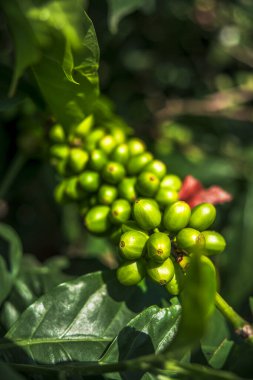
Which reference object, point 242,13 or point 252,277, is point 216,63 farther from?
point 252,277

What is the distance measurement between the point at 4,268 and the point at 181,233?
2.26ft

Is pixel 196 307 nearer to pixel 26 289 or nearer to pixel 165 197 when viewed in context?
pixel 165 197

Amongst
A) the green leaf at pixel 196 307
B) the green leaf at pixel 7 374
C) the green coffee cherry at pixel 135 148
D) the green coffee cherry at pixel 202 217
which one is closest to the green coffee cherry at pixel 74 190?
the green coffee cherry at pixel 135 148

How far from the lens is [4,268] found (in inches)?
71.7

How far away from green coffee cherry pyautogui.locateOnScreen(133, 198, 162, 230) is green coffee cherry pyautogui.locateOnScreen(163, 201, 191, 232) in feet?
0.10

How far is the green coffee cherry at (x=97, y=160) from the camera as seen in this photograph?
1.79m

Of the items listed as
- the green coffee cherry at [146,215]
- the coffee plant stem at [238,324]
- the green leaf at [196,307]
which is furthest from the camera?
the green coffee cherry at [146,215]

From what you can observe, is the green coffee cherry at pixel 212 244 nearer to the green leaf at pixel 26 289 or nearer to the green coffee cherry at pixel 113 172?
the green coffee cherry at pixel 113 172

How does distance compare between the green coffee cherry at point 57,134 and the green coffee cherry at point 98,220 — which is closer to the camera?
the green coffee cherry at point 98,220

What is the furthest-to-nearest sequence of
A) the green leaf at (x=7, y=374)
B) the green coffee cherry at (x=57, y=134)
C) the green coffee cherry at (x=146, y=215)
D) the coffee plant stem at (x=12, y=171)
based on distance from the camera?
1. the coffee plant stem at (x=12, y=171)
2. the green coffee cherry at (x=57, y=134)
3. the green coffee cherry at (x=146, y=215)
4. the green leaf at (x=7, y=374)

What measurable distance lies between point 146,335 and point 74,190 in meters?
0.59

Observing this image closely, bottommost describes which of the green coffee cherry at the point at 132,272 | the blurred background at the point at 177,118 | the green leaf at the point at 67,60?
the blurred background at the point at 177,118

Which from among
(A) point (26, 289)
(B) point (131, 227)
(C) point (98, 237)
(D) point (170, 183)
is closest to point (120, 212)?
(B) point (131, 227)

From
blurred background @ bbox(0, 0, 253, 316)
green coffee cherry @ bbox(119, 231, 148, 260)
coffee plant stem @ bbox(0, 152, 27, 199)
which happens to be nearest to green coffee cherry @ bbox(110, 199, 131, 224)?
green coffee cherry @ bbox(119, 231, 148, 260)
